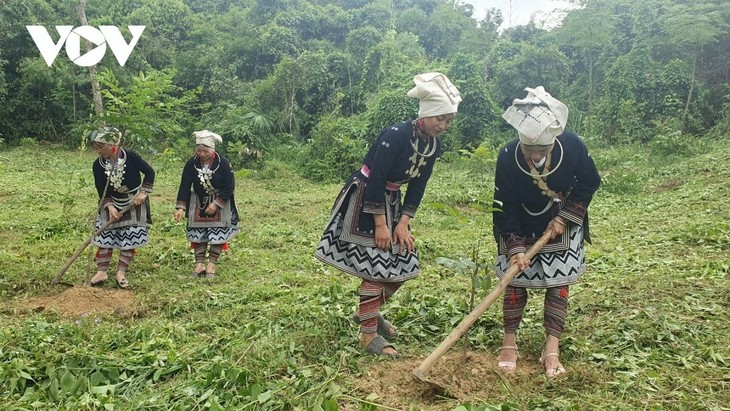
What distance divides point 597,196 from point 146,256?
7.88 metres

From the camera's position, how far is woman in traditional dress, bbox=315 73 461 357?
10.2 ft

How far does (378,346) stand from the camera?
3199mm

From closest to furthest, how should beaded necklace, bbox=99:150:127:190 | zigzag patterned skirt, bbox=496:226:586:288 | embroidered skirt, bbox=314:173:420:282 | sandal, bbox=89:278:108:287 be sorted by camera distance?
zigzag patterned skirt, bbox=496:226:586:288 → embroidered skirt, bbox=314:173:420:282 → beaded necklace, bbox=99:150:127:190 → sandal, bbox=89:278:108:287

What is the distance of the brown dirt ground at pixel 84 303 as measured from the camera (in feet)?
14.0

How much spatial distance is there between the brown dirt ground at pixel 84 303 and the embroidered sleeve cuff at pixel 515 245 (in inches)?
113

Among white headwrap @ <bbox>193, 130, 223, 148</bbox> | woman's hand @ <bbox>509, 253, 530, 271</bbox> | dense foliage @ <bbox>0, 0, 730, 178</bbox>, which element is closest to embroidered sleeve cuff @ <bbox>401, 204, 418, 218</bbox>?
woman's hand @ <bbox>509, 253, 530, 271</bbox>

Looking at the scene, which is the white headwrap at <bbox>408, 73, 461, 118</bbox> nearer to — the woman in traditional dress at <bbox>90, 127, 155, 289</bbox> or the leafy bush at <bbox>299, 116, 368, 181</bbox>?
the woman in traditional dress at <bbox>90, 127, 155, 289</bbox>

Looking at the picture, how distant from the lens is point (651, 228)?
6.88 metres

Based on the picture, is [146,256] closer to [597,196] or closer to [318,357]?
[318,357]

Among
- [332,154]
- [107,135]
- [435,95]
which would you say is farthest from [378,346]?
[332,154]

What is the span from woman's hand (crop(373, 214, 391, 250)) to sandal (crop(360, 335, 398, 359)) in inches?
21.2

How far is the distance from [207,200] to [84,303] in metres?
1.49

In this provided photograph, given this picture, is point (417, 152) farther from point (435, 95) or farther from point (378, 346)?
point (378, 346)

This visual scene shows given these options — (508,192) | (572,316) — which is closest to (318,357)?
(508,192)
